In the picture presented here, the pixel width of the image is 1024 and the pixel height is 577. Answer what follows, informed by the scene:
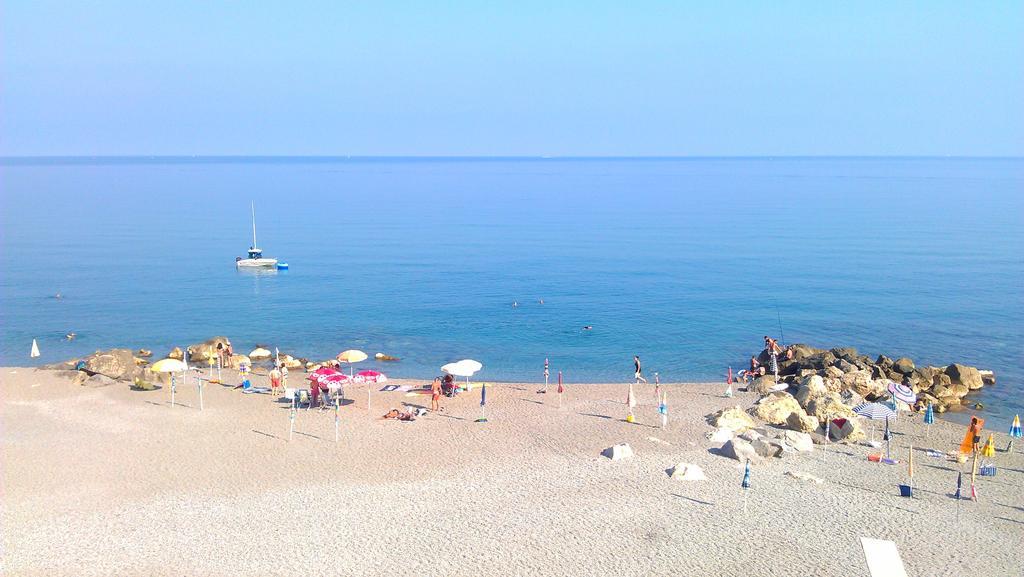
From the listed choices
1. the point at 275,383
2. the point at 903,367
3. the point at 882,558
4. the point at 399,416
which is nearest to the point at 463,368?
the point at 399,416

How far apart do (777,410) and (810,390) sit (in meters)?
2.67

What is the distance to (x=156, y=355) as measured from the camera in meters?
44.5

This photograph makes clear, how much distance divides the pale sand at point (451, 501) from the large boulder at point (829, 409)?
198 cm

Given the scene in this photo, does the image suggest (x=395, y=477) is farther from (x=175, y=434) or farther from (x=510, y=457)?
(x=175, y=434)

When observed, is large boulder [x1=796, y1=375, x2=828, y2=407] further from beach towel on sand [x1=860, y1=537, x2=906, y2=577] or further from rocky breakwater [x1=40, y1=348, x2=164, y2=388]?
rocky breakwater [x1=40, y1=348, x2=164, y2=388]

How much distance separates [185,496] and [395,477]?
6.04m

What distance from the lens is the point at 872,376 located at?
38.3m

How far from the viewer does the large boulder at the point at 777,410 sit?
98.6 ft

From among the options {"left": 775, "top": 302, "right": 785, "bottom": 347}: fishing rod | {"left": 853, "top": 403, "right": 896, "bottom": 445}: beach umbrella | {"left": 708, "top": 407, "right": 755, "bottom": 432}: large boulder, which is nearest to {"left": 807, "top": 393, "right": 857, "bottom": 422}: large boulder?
{"left": 853, "top": 403, "right": 896, "bottom": 445}: beach umbrella

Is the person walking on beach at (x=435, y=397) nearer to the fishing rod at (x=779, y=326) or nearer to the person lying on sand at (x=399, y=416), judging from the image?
the person lying on sand at (x=399, y=416)

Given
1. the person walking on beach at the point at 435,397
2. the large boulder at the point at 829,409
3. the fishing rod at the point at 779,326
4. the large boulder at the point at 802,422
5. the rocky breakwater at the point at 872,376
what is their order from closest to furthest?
1. the large boulder at the point at 802,422
2. the large boulder at the point at 829,409
3. the person walking on beach at the point at 435,397
4. the rocky breakwater at the point at 872,376
5. the fishing rod at the point at 779,326

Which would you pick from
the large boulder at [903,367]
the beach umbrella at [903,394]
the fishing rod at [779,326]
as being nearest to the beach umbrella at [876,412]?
the beach umbrella at [903,394]

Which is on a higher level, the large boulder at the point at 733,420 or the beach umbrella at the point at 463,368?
the beach umbrella at the point at 463,368

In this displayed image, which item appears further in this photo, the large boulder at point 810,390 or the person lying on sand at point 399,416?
the large boulder at point 810,390
